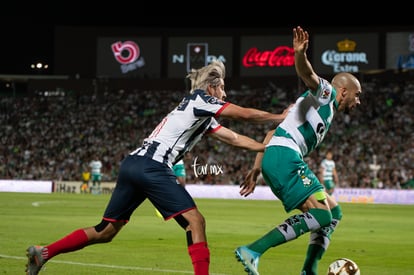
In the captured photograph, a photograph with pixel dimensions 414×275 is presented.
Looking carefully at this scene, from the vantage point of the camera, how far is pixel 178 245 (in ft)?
48.0

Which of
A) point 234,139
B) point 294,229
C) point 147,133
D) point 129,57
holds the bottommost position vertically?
point 147,133

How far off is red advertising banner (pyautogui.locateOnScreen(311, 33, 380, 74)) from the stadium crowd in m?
1.61

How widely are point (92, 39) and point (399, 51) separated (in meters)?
23.7

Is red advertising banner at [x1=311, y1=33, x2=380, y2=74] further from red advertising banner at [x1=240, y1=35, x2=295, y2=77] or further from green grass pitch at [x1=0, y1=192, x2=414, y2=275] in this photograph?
green grass pitch at [x1=0, y1=192, x2=414, y2=275]

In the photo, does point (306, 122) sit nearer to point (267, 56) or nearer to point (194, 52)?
point (267, 56)

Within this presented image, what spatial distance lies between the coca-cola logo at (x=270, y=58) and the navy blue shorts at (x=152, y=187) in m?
49.7

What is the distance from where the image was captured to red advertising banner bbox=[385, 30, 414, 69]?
54375mm

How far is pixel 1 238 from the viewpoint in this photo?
15141mm

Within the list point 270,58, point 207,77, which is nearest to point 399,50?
point 270,58

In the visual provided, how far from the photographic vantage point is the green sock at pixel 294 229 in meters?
8.33

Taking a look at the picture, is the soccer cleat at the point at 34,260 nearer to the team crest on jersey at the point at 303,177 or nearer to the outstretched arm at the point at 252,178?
the outstretched arm at the point at 252,178

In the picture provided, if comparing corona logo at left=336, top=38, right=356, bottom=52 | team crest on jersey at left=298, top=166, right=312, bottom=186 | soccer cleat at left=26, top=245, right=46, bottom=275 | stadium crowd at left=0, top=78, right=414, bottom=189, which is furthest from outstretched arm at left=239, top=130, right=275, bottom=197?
corona logo at left=336, top=38, right=356, bottom=52

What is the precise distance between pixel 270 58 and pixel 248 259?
166 ft

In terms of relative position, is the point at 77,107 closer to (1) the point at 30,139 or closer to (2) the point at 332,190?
(1) the point at 30,139
